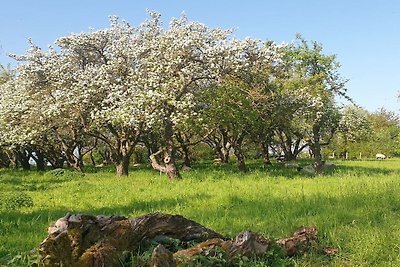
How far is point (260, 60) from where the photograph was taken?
23.1 m

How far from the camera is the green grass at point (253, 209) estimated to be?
7.77 meters

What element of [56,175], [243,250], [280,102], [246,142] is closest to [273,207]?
[243,250]

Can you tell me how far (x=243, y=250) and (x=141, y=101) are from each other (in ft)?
50.2

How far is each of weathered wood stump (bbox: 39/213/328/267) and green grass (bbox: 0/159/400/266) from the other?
75 centimetres

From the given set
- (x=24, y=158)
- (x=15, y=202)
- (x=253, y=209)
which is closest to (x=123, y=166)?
(x=15, y=202)

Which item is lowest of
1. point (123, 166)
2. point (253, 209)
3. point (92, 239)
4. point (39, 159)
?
point (253, 209)

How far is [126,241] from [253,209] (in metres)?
6.19

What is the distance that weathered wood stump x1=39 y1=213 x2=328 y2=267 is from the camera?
5.77 m

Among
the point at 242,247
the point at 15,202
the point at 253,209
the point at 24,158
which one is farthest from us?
the point at 24,158

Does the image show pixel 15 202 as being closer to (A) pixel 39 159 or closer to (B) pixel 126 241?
(B) pixel 126 241

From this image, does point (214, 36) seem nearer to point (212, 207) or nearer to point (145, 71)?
point (145, 71)

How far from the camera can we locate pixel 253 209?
12062 mm

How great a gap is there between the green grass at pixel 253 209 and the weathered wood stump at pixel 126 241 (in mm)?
754

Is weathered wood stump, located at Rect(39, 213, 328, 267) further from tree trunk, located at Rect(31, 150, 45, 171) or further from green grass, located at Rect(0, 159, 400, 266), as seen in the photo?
tree trunk, located at Rect(31, 150, 45, 171)
